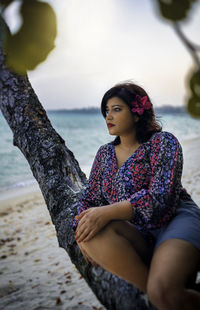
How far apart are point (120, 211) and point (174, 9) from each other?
4.91ft

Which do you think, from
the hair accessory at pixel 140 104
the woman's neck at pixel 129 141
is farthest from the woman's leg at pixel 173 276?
the hair accessory at pixel 140 104

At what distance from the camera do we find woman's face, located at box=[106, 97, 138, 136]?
7.20ft

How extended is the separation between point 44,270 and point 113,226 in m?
3.12

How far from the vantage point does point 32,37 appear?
12.4 inches

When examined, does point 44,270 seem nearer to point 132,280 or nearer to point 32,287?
point 32,287

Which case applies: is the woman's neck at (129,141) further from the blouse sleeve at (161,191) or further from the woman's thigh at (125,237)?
the woman's thigh at (125,237)

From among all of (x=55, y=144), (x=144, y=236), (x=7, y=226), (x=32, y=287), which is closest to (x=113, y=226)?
(x=144, y=236)

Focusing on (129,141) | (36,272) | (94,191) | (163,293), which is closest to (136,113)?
(129,141)

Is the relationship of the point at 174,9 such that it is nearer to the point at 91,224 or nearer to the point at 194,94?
the point at 194,94

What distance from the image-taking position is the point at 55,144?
1.96 meters

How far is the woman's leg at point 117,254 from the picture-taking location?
1406 millimetres

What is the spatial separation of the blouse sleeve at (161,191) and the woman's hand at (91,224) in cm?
24

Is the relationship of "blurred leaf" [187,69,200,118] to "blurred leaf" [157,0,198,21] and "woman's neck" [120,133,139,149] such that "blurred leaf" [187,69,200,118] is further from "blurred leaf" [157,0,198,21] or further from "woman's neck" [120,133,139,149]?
"woman's neck" [120,133,139,149]

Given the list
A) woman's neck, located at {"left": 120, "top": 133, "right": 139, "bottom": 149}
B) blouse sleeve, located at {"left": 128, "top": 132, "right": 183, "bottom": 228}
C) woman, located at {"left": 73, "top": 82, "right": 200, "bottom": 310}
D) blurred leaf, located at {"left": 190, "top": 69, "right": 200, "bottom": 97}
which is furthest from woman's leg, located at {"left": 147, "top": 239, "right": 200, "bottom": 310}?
blurred leaf, located at {"left": 190, "top": 69, "right": 200, "bottom": 97}
